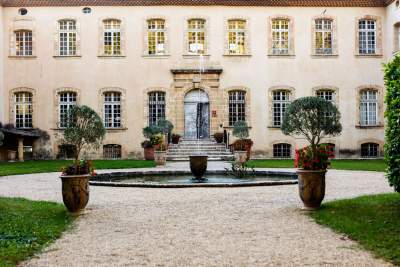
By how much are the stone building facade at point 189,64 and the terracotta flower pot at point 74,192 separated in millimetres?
15167

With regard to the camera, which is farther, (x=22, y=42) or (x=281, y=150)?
(x=281, y=150)

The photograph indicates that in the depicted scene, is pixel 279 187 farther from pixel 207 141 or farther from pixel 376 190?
pixel 207 141

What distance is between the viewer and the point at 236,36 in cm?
2298

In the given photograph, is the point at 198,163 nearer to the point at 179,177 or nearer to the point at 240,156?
the point at 179,177

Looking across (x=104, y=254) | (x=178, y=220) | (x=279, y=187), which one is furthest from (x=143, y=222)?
(x=279, y=187)

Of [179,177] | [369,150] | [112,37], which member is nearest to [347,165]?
[369,150]

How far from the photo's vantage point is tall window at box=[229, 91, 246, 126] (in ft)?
74.9

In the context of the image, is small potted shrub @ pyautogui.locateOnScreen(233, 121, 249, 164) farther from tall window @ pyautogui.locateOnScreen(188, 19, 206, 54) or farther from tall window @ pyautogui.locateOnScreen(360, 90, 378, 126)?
tall window @ pyautogui.locateOnScreen(360, 90, 378, 126)

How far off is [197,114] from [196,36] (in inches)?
128

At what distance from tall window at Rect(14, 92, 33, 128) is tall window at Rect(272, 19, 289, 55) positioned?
34.3 ft

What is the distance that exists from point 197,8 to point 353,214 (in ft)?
56.1

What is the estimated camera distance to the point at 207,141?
22.0 metres

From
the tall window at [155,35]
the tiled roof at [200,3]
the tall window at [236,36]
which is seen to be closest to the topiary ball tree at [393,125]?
the tall window at [236,36]

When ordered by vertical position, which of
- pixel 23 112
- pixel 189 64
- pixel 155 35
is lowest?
pixel 23 112
